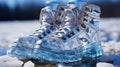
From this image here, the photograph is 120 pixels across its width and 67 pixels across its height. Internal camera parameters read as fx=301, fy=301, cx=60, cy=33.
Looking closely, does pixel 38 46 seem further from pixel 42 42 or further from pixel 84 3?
pixel 84 3

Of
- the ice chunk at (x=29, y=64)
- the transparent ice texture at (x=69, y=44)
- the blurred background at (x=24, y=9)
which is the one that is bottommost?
the ice chunk at (x=29, y=64)

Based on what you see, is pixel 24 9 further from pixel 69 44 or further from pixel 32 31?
pixel 69 44

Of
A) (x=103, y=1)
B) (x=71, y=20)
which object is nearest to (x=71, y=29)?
(x=71, y=20)

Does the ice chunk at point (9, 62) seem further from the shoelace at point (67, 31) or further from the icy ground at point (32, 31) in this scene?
the shoelace at point (67, 31)

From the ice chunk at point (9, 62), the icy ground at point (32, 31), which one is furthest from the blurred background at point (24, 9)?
the ice chunk at point (9, 62)

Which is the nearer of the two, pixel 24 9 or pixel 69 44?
pixel 69 44

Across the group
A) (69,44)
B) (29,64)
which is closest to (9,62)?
(29,64)
